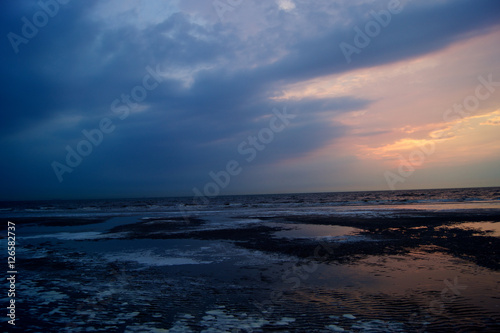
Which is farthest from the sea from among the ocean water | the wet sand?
the ocean water

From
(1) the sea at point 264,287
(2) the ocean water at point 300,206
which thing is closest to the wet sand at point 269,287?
(1) the sea at point 264,287

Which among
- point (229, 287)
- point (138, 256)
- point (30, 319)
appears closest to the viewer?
point (30, 319)

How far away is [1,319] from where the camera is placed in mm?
6930

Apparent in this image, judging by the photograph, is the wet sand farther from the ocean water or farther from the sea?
the ocean water

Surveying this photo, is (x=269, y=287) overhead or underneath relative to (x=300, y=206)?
overhead

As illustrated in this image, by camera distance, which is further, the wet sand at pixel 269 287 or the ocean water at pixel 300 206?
the ocean water at pixel 300 206

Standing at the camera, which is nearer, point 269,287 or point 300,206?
point 269,287

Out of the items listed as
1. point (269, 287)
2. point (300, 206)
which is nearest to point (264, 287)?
point (269, 287)

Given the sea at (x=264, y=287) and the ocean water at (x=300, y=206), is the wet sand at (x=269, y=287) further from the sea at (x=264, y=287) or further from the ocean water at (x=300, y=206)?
the ocean water at (x=300, y=206)

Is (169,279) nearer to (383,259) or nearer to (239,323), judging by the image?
(239,323)

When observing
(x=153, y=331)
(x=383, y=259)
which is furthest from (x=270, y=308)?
(x=383, y=259)

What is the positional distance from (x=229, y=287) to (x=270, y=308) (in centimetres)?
220

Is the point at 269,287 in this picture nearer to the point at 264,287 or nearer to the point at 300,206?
the point at 264,287

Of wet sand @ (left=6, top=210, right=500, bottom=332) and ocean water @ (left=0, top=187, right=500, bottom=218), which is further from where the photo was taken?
ocean water @ (left=0, top=187, right=500, bottom=218)
